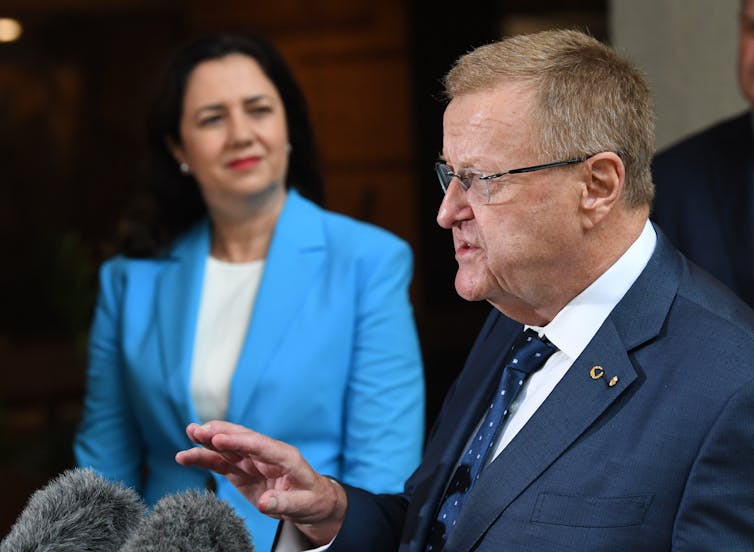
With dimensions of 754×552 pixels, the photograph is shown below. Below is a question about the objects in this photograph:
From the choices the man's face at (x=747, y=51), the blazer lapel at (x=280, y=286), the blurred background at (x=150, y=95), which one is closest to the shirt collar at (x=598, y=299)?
the blazer lapel at (x=280, y=286)

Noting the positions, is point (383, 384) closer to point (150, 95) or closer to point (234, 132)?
point (234, 132)

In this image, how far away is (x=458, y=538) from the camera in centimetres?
154

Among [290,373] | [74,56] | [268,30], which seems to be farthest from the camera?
[74,56]

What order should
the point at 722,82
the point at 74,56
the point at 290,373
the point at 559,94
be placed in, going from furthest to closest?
the point at 74,56
the point at 722,82
the point at 290,373
the point at 559,94

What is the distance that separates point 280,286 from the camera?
8.70 feet

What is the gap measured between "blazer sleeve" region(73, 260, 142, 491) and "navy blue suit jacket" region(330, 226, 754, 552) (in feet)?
4.48

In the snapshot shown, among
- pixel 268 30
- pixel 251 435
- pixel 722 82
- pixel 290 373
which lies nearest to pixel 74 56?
pixel 268 30

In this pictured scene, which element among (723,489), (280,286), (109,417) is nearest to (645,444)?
(723,489)

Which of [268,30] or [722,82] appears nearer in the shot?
[722,82]

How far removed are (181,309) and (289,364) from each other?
1.16 feet

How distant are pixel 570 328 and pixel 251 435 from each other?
0.48 meters

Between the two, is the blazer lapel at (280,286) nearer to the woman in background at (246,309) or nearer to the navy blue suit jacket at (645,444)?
the woman in background at (246,309)

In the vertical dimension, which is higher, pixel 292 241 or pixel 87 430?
pixel 292 241

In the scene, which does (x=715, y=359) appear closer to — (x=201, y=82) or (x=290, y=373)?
(x=290, y=373)
